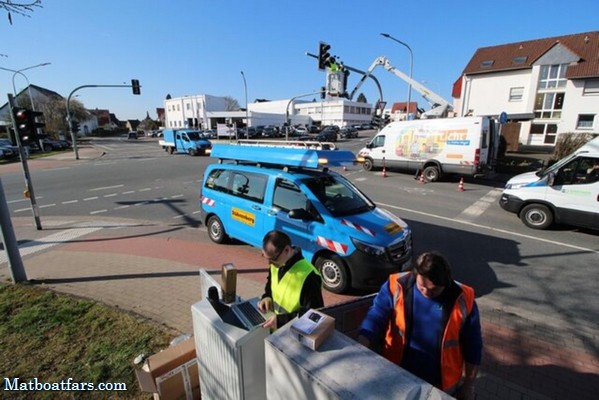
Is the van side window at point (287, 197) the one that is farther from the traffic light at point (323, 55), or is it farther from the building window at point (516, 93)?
the building window at point (516, 93)

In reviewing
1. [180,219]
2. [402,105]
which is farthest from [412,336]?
[402,105]

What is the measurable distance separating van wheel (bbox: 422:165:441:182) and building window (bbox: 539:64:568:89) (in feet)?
70.7

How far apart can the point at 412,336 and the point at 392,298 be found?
268 millimetres

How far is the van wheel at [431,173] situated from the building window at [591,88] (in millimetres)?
20497

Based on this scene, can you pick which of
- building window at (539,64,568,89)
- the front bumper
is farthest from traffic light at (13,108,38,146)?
building window at (539,64,568,89)

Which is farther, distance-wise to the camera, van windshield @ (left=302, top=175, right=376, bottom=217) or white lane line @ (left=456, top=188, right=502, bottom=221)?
white lane line @ (left=456, top=188, right=502, bottom=221)

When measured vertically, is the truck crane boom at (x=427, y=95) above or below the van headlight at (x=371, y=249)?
above

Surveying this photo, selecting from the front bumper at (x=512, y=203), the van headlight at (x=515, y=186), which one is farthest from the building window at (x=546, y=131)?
the front bumper at (x=512, y=203)

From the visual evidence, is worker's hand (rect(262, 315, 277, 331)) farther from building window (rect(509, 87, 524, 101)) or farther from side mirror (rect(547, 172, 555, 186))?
building window (rect(509, 87, 524, 101))

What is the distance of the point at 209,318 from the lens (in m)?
2.11

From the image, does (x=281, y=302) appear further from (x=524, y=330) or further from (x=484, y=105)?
(x=484, y=105)

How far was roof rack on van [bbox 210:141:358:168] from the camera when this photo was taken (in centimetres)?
512

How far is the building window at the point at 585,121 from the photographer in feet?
83.7

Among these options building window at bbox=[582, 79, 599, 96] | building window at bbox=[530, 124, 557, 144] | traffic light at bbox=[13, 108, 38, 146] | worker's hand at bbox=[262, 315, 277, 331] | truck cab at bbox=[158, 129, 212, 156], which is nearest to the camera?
worker's hand at bbox=[262, 315, 277, 331]
